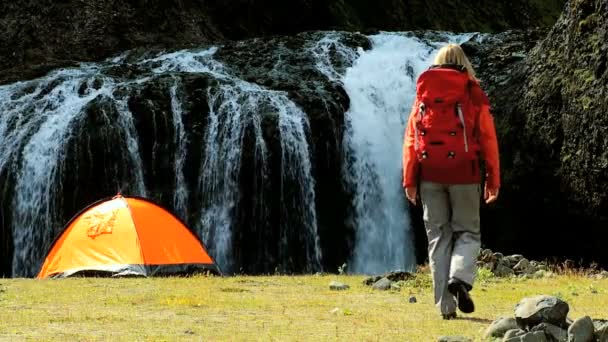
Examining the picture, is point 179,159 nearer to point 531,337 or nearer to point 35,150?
point 35,150

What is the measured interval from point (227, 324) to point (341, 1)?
45370 mm

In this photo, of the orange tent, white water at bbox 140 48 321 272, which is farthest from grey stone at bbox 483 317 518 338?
white water at bbox 140 48 321 272

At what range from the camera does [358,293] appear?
478 inches

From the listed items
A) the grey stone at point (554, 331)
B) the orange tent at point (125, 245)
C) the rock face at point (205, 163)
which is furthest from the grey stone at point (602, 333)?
the rock face at point (205, 163)

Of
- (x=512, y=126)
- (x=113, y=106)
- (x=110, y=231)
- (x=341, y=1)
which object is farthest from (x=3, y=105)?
(x=341, y=1)

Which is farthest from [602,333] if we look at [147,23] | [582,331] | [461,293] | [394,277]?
[147,23]

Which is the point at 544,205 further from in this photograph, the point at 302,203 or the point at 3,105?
the point at 3,105

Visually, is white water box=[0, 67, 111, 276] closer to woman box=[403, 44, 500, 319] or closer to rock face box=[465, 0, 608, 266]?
rock face box=[465, 0, 608, 266]

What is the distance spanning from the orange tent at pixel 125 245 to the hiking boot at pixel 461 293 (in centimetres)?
884

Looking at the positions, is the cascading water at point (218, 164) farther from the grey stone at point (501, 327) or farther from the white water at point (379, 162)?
the grey stone at point (501, 327)

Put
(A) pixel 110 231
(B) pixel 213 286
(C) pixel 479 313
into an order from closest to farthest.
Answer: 1. (C) pixel 479 313
2. (B) pixel 213 286
3. (A) pixel 110 231

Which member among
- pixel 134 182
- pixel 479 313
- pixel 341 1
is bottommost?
pixel 479 313

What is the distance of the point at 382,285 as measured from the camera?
1280 centimetres

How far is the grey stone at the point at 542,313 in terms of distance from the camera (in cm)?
688
